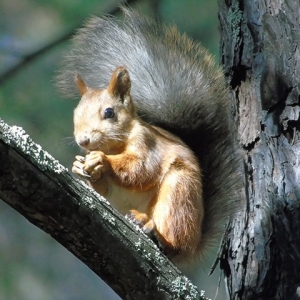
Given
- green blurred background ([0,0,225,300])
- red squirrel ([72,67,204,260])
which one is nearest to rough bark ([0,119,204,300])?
red squirrel ([72,67,204,260])

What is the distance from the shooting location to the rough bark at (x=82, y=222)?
1057mm

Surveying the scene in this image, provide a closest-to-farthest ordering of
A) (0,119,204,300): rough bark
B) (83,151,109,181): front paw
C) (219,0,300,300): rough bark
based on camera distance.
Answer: (0,119,204,300): rough bark → (83,151,109,181): front paw → (219,0,300,300): rough bark

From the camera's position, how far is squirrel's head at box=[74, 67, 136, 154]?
1683mm

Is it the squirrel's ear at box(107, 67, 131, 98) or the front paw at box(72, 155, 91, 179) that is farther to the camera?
the squirrel's ear at box(107, 67, 131, 98)

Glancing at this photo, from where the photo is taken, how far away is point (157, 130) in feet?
6.03

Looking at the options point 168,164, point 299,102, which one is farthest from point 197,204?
point 299,102

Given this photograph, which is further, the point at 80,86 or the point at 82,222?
the point at 80,86

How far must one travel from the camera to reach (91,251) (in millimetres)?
1204

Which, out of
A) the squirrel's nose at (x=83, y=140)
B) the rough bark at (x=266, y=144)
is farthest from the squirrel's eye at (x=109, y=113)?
the rough bark at (x=266, y=144)

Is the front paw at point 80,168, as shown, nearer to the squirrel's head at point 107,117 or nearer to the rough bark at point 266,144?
the squirrel's head at point 107,117

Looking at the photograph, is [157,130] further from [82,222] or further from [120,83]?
[82,222]

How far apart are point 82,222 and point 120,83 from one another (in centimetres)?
71

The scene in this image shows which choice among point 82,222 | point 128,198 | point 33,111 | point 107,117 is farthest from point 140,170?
point 33,111

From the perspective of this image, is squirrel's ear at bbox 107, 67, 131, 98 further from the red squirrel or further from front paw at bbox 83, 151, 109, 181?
front paw at bbox 83, 151, 109, 181
